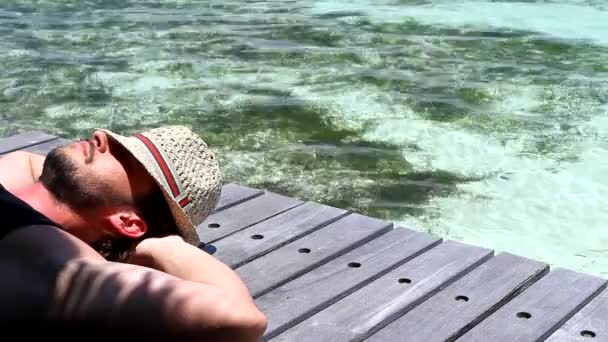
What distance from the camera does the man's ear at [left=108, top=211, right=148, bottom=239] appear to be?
8.78 feet

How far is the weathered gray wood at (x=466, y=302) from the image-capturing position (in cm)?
291

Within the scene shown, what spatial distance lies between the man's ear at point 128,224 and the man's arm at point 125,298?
549 mm

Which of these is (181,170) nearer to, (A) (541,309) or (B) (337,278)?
(B) (337,278)

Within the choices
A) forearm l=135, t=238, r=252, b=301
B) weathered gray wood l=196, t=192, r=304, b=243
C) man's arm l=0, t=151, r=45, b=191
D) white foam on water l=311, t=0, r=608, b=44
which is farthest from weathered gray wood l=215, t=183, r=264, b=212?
white foam on water l=311, t=0, r=608, b=44

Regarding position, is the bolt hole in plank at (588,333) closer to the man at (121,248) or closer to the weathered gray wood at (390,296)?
the weathered gray wood at (390,296)

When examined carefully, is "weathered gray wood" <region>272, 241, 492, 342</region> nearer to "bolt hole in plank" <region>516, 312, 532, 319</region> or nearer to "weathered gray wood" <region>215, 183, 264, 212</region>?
"bolt hole in plank" <region>516, 312, 532, 319</region>

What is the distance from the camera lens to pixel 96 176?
2.72m

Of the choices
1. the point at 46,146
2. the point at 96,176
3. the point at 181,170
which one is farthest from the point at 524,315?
the point at 46,146

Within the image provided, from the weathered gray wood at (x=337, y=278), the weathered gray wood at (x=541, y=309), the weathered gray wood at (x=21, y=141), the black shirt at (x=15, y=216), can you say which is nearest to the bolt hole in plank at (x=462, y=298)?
the weathered gray wood at (x=541, y=309)

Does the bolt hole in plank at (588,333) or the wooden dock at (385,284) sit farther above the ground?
the wooden dock at (385,284)

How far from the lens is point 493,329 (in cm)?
294

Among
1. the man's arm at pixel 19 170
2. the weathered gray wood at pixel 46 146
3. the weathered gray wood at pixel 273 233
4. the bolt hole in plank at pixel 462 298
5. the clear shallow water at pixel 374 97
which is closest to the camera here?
the bolt hole in plank at pixel 462 298

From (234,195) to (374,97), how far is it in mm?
3551

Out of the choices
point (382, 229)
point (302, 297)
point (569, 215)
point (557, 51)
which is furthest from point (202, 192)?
point (557, 51)
